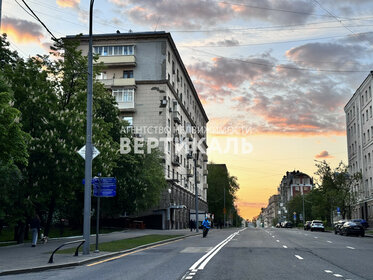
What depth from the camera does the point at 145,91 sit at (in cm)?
5972

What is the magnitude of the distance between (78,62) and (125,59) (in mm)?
29558

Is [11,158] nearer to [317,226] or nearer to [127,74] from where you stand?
[127,74]

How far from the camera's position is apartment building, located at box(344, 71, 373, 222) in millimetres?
67812

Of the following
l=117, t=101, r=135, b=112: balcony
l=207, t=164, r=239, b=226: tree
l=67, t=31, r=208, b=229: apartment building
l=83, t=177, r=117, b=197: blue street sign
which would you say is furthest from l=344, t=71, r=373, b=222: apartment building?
l=83, t=177, r=117, b=197: blue street sign

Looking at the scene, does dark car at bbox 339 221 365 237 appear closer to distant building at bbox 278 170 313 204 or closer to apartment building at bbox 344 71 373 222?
apartment building at bbox 344 71 373 222

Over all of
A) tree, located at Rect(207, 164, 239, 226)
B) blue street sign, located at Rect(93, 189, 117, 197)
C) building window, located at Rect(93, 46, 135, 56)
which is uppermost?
building window, located at Rect(93, 46, 135, 56)

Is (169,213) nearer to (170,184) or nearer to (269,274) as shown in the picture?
(170,184)

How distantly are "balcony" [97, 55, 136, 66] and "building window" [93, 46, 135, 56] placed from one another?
2.81 feet

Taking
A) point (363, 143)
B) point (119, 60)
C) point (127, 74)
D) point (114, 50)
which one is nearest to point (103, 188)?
point (119, 60)

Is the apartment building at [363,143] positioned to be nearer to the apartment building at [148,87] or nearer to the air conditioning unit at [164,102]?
the apartment building at [148,87]

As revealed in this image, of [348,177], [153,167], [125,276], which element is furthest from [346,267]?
[348,177]

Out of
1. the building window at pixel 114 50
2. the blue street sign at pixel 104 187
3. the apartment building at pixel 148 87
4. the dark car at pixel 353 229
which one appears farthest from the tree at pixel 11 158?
the building window at pixel 114 50

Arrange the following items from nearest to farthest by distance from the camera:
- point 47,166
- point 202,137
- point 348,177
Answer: point 47,166 → point 348,177 → point 202,137

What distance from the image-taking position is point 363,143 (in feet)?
238
